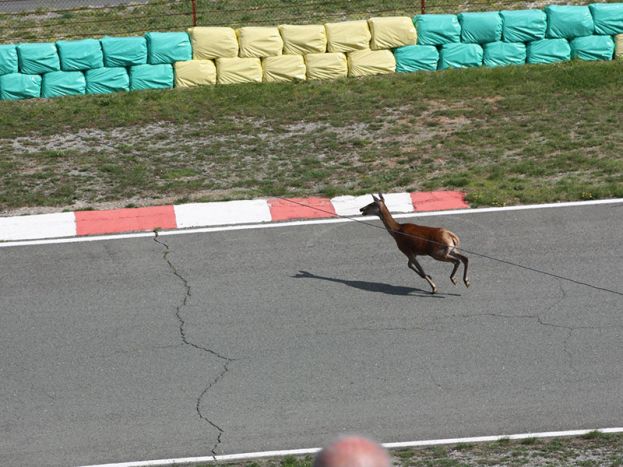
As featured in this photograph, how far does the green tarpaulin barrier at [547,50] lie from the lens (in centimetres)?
2211

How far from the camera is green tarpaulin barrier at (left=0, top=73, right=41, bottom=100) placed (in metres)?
21.0

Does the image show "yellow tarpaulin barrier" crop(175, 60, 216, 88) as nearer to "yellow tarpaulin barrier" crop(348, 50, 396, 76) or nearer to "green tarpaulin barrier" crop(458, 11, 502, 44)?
"yellow tarpaulin barrier" crop(348, 50, 396, 76)

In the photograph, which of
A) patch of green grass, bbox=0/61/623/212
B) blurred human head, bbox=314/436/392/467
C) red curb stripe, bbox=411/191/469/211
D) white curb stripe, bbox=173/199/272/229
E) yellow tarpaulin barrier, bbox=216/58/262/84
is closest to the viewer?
blurred human head, bbox=314/436/392/467

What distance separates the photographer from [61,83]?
21.2 m

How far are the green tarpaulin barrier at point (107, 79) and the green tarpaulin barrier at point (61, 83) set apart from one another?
163mm

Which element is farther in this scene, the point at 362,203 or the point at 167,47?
the point at 167,47

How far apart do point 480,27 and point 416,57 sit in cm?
136

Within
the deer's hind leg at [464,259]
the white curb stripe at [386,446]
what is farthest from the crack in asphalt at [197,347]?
the deer's hind leg at [464,259]

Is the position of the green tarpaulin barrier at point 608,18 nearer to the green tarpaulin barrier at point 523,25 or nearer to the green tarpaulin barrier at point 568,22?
the green tarpaulin barrier at point 568,22

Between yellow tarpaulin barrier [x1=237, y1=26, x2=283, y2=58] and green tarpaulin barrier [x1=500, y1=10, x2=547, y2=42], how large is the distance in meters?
4.43

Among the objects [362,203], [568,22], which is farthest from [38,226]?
[568,22]

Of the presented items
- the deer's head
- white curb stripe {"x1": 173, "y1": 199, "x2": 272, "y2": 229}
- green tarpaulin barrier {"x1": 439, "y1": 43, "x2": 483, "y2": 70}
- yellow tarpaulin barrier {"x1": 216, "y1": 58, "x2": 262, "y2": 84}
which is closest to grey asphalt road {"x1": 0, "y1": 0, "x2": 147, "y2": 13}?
yellow tarpaulin barrier {"x1": 216, "y1": 58, "x2": 262, "y2": 84}

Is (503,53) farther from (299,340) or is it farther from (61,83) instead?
(299,340)

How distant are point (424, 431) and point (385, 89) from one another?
10.9m
